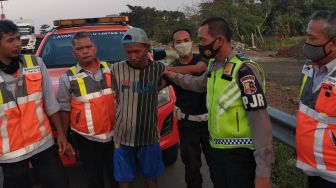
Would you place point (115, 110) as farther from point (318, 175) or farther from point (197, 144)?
point (318, 175)

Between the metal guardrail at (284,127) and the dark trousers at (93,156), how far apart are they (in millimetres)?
1673

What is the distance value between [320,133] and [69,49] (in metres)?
4.31

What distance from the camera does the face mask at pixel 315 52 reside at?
8.76ft

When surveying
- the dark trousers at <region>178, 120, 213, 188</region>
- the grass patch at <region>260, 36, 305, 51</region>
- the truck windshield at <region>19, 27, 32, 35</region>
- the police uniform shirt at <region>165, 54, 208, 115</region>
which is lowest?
the grass patch at <region>260, 36, 305, 51</region>

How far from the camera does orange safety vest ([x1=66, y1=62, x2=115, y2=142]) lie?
3734 millimetres

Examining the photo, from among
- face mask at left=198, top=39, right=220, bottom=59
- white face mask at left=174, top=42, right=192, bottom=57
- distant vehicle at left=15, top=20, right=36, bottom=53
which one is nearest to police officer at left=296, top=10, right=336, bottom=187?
face mask at left=198, top=39, right=220, bottom=59

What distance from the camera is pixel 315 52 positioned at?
2.69 meters

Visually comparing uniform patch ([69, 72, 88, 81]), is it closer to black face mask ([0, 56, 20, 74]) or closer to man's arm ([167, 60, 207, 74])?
black face mask ([0, 56, 20, 74])

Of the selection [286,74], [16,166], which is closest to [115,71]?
[16,166]

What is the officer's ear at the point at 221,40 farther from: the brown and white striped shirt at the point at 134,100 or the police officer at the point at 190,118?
the police officer at the point at 190,118

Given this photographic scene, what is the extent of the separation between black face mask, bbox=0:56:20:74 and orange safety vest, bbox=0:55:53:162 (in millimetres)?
54

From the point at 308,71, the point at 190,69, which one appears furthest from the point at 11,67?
the point at 308,71

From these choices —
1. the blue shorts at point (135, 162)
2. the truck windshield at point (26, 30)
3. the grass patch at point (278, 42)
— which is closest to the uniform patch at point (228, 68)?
the blue shorts at point (135, 162)

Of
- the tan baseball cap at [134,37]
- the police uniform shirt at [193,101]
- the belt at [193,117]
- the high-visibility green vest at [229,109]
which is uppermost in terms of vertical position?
the tan baseball cap at [134,37]
